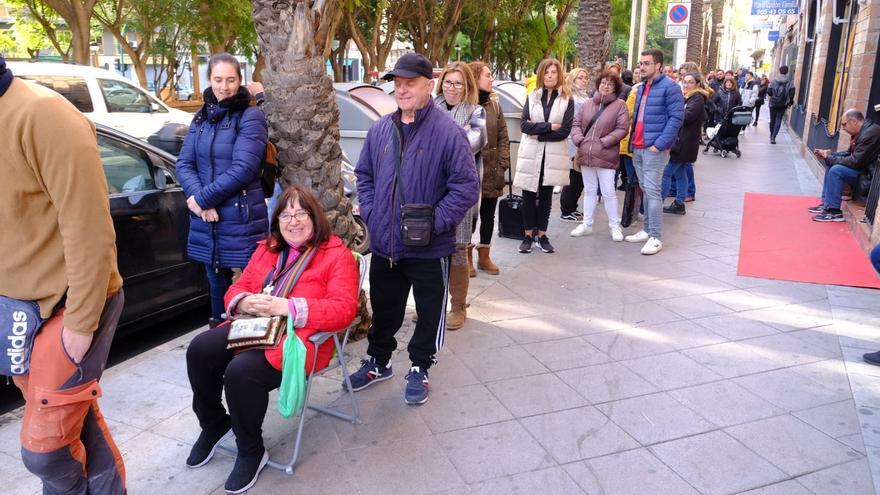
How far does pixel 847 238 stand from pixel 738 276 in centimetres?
223

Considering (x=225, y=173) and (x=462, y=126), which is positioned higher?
(x=462, y=126)

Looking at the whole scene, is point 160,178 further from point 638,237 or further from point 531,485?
point 638,237

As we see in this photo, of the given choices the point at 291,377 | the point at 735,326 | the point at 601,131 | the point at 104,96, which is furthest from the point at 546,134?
the point at 104,96

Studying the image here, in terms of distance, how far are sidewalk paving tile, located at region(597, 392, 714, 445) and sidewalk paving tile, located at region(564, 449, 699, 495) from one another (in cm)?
19

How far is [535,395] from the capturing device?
386 centimetres

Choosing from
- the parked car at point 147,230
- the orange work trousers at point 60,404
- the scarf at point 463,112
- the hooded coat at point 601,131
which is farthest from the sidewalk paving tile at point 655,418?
the hooded coat at point 601,131

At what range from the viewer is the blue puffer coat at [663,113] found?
666cm

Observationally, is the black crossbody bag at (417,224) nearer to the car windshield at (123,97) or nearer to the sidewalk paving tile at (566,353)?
the sidewalk paving tile at (566,353)

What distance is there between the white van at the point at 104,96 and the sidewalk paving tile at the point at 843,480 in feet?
32.9

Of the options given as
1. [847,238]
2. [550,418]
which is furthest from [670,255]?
[550,418]

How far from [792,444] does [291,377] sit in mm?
2402

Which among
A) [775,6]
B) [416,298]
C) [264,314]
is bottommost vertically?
[416,298]

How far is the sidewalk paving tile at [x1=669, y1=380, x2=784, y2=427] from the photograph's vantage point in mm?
3590

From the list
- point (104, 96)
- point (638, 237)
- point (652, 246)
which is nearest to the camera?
point (652, 246)
